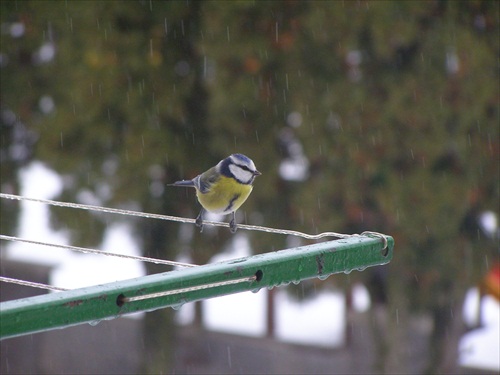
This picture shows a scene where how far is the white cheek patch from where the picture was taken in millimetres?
4086

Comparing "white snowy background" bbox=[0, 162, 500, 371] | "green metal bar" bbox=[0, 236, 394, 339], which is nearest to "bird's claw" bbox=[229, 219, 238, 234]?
"green metal bar" bbox=[0, 236, 394, 339]

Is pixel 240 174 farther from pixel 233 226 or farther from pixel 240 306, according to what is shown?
pixel 240 306

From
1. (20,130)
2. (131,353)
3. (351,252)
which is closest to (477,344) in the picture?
(131,353)

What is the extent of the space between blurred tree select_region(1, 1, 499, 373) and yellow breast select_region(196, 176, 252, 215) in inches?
80.0

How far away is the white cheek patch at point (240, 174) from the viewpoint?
409 centimetres

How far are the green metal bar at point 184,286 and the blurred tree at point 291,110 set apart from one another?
3543 mm

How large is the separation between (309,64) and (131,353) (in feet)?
16.0

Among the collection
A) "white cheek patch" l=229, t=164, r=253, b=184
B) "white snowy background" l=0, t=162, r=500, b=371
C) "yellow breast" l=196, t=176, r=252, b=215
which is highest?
"white snowy background" l=0, t=162, r=500, b=371

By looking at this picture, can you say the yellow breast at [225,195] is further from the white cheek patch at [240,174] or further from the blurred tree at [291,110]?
the blurred tree at [291,110]

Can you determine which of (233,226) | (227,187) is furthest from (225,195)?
(233,226)

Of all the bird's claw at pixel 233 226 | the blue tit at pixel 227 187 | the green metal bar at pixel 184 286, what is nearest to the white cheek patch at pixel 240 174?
the blue tit at pixel 227 187

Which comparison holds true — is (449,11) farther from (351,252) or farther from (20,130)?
(351,252)

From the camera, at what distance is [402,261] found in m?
6.60

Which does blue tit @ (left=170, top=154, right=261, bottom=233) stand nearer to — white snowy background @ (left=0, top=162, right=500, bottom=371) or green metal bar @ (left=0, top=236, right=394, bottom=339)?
green metal bar @ (left=0, top=236, right=394, bottom=339)
